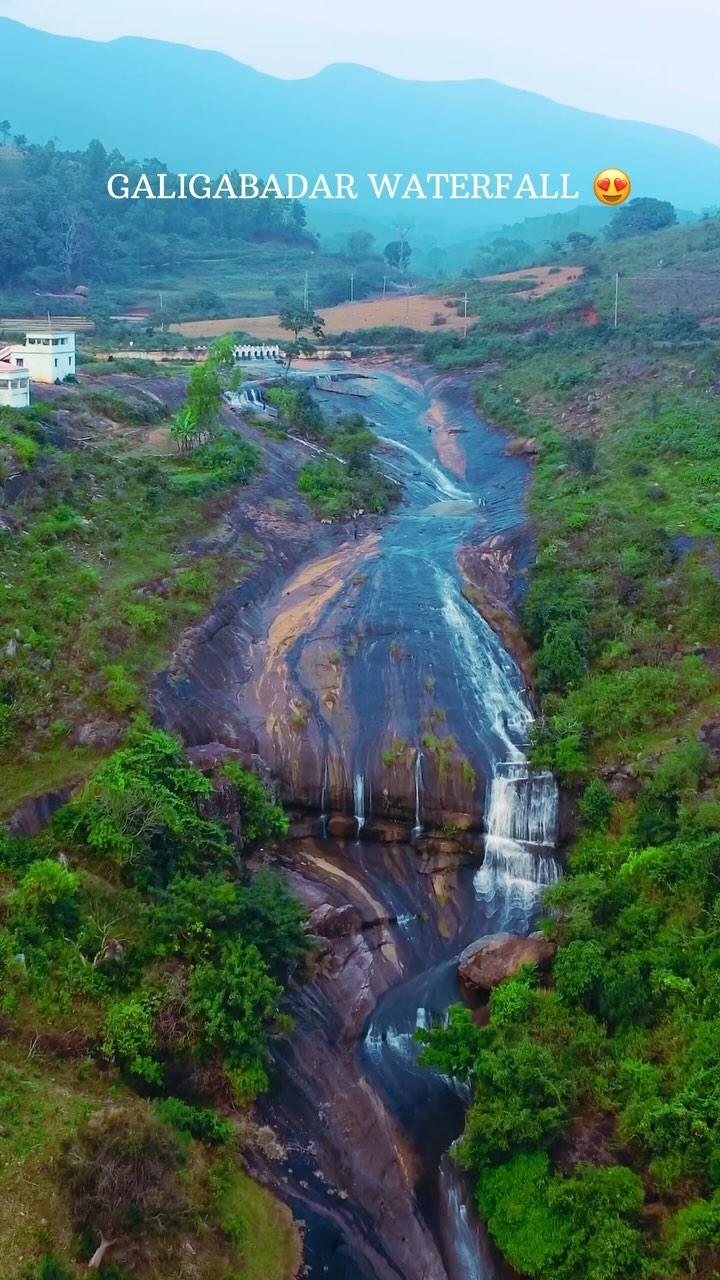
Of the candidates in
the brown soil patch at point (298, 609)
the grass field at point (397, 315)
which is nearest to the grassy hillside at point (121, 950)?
the brown soil patch at point (298, 609)

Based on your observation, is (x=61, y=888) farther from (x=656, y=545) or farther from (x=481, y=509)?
(x=481, y=509)

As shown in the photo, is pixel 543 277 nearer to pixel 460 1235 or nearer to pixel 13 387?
pixel 13 387

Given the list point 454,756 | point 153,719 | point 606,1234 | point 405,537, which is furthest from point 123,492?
point 606,1234

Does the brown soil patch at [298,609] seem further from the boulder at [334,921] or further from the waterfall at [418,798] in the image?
the boulder at [334,921]

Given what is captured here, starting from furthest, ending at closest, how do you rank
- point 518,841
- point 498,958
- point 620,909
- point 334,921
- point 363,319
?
point 363,319, point 518,841, point 334,921, point 498,958, point 620,909

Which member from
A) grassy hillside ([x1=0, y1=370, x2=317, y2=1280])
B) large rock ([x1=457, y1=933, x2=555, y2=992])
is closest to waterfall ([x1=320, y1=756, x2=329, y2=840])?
grassy hillside ([x1=0, y1=370, x2=317, y2=1280])

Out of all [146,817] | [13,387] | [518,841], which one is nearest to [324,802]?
[518,841]
